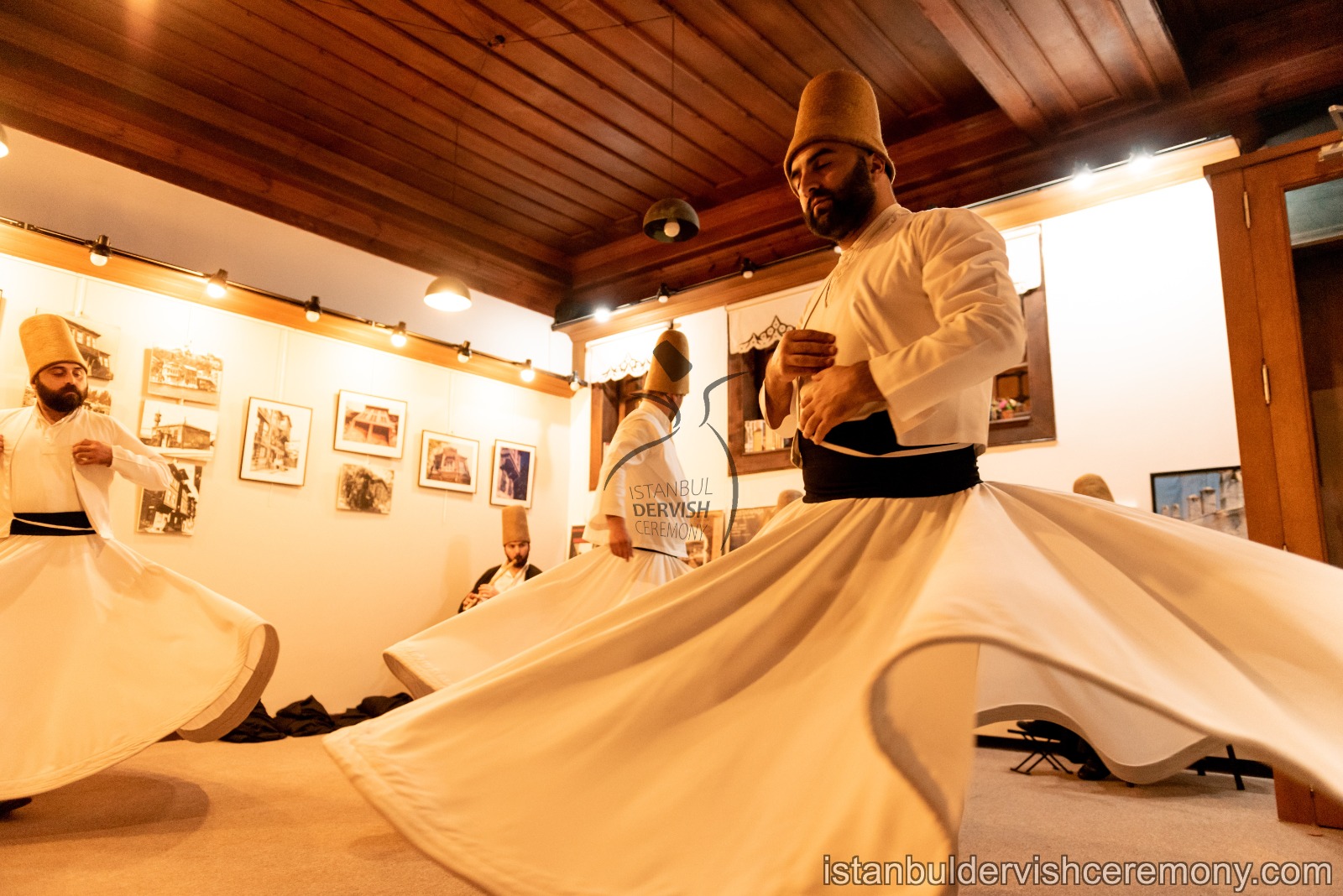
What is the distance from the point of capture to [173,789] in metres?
3.40

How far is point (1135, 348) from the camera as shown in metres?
Result: 4.92

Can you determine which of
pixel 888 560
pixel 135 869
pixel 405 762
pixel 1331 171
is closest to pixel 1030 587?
pixel 888 560

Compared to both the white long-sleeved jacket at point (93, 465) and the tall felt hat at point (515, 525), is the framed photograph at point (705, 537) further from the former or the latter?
the white long-sleeved jacket at point (93, 465)

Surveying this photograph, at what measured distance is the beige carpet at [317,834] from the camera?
85.5 inches

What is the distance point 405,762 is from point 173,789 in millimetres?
2835

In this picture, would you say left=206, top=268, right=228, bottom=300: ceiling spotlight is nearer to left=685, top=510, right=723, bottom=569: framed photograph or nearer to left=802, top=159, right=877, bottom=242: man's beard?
left=685, top=510, right=723, bottom=569: framed photograph

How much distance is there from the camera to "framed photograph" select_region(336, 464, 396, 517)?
6.34 meters

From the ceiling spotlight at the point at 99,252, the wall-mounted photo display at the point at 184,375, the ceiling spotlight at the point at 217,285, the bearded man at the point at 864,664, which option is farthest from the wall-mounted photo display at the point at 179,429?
the bearded man at the point at 864,664

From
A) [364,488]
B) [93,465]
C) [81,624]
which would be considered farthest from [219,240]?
[81,624]

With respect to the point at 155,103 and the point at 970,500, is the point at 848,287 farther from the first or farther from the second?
the point at 155,103

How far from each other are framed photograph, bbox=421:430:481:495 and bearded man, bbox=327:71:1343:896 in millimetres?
5706

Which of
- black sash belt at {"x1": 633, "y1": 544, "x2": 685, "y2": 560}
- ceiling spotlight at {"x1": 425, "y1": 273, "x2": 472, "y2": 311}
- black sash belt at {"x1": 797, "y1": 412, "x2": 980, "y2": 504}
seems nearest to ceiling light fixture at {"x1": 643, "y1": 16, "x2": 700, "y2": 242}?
ceiling spotlight at {"x1": 425, "y1": 273, "x2": 472, "y2": 311}

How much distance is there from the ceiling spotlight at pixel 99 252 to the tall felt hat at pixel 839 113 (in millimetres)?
4942

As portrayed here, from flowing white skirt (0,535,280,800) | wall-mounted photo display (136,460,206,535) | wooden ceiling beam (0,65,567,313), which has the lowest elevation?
flowing white skirt (0,535,280,800)
